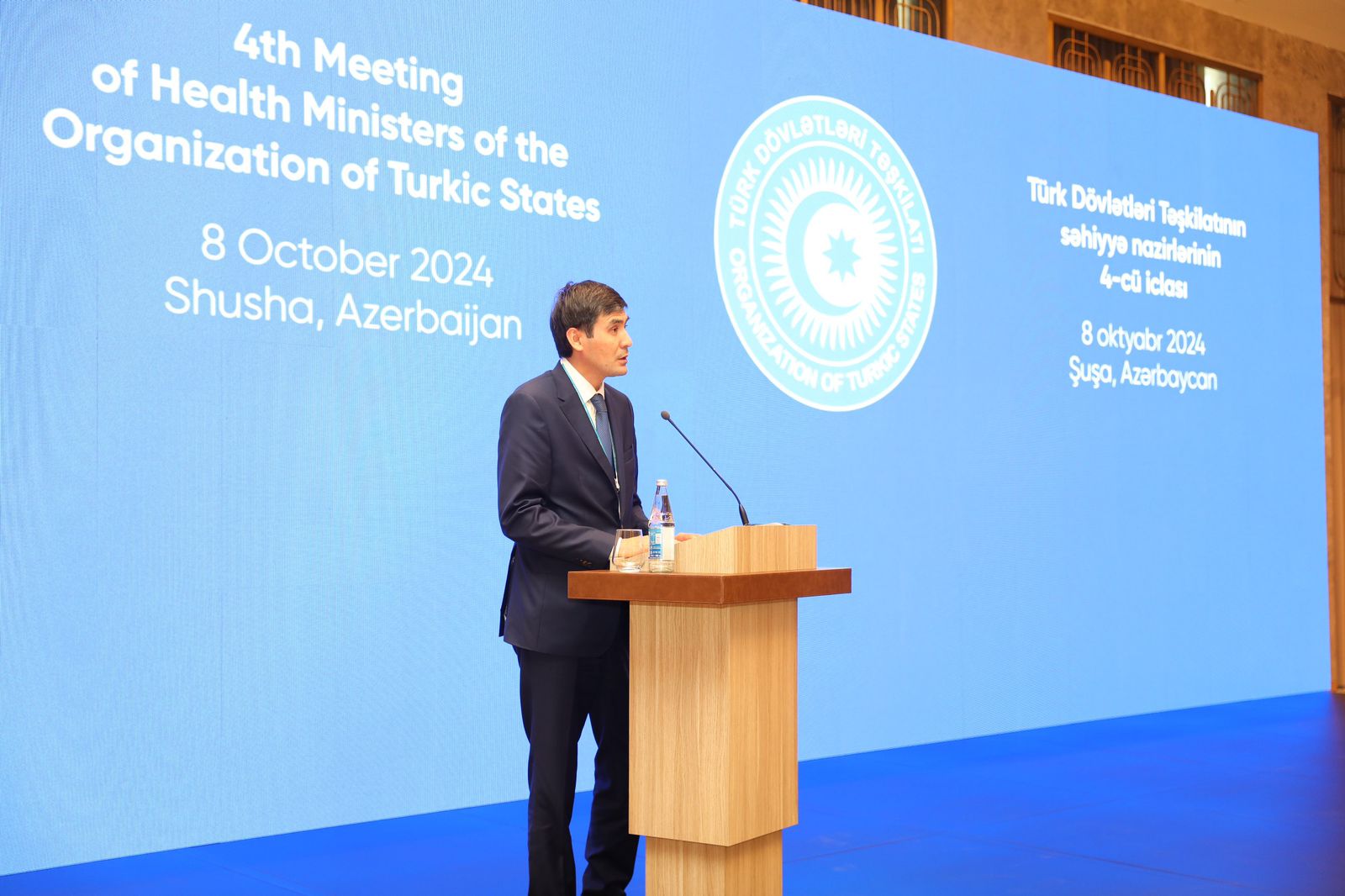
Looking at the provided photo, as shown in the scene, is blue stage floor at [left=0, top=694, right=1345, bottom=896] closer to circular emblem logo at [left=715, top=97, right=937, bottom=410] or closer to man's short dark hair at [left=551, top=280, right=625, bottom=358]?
man's short dark hair at [left=551, top=280, right=625, bottom=358]

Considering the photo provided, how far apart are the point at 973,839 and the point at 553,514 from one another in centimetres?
197

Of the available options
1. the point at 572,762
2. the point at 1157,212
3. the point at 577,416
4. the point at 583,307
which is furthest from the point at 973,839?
the point at 1157,212

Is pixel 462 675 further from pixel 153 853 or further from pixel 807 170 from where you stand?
pixel 807 170

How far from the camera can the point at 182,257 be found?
4215 mm

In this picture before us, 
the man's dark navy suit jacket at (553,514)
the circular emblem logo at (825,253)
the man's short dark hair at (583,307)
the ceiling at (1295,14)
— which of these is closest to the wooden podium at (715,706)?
the man's dark navy suit jacket at (553,514)

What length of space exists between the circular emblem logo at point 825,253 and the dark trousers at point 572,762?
2.56 metres

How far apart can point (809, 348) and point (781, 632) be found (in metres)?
2.95

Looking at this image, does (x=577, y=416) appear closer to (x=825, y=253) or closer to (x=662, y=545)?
(x=662, y=545)

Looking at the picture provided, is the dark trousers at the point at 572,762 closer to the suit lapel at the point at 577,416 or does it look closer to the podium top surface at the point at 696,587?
the podium top surface at the point at 696,587

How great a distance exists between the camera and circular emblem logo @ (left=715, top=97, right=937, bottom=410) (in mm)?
5672

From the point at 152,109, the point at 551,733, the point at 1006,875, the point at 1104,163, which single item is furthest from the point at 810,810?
the point at 1104,163

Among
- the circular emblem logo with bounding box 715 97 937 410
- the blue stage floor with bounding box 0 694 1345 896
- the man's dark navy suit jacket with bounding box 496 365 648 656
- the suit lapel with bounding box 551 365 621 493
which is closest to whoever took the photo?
the man's dark navy suit jacket with bounding box 496 365 648 656

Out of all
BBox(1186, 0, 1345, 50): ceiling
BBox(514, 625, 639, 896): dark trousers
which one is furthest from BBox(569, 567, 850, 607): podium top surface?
BBox(1186, 0, 1345, 50): ceiling

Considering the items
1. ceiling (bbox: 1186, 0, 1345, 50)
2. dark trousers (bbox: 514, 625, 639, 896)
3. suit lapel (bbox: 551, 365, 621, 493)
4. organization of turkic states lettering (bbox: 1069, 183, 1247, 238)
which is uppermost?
ceiling (bbox: 1186, 0, 1345, 50)
